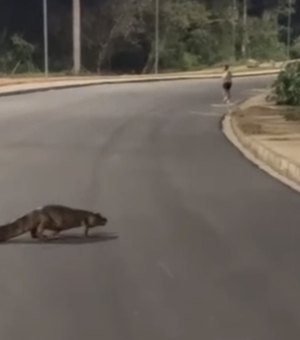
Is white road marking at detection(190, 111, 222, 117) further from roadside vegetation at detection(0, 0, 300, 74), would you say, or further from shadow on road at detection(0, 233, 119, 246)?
roadside vegetation at detection(0, 0, 300, 74)

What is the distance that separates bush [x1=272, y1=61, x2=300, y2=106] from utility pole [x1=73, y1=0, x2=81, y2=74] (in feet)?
88.6

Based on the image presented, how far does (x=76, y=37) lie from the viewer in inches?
2419

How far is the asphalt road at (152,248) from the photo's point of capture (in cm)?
797

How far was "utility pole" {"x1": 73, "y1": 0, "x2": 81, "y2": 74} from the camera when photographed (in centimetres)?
6156

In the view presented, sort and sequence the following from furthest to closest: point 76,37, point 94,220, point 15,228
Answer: point 76,37, point 94,220, point 15,228

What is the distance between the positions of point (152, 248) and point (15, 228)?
1.27 m

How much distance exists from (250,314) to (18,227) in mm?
3474

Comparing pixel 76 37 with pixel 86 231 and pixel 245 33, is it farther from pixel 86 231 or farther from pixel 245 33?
pixel 86 231

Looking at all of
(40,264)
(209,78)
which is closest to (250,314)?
(40,264)

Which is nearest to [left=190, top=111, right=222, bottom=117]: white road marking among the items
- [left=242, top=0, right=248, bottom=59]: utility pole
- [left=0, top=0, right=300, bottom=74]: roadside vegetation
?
[left=0, top=0, right=300, bottom=74]: roadside vegetation

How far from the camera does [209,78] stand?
185ft

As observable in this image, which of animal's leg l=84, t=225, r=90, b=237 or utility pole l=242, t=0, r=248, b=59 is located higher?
animal's leg l=84, t=225, r=90, b=237

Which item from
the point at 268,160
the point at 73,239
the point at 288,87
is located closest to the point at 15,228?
the point at 73,239

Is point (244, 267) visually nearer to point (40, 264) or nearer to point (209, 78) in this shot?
point (40, 264)
